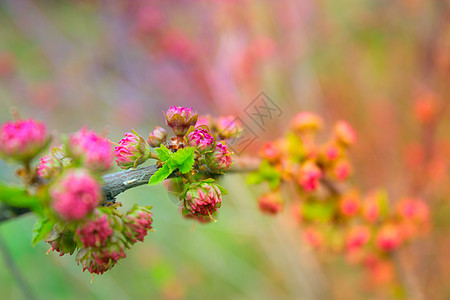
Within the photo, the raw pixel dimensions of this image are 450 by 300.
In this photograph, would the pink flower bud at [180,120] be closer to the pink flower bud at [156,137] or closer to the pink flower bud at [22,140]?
the pink flower bud at [156,137]

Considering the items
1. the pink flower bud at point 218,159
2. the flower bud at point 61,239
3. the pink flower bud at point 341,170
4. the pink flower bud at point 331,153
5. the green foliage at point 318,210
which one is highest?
the pink flower bud at point 331,153

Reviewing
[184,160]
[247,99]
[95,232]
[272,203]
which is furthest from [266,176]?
[247,99]

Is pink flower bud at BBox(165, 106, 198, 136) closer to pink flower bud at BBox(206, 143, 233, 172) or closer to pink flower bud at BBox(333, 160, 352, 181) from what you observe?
pink flower bud at BBox(206, 143, 233, 172)

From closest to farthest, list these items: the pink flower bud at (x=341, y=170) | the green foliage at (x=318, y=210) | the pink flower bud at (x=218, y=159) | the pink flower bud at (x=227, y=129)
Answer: the pink flower bud at (x=218, y=159) < the pink flower bud at (x=227, y=129) < the pink flower bud at (x=341, y=170) < the green foliage at (x=318, y=210)

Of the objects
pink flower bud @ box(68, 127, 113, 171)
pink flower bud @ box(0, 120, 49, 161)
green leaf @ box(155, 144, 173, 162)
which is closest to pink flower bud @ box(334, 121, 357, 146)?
green leaf @ box(155, 144, 173, 162)

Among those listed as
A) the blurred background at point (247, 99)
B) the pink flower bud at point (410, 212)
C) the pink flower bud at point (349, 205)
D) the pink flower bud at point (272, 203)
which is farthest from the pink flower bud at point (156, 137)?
the blurred background at point (247, 99)

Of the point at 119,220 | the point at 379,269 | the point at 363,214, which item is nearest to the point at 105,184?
the point at 119,220
